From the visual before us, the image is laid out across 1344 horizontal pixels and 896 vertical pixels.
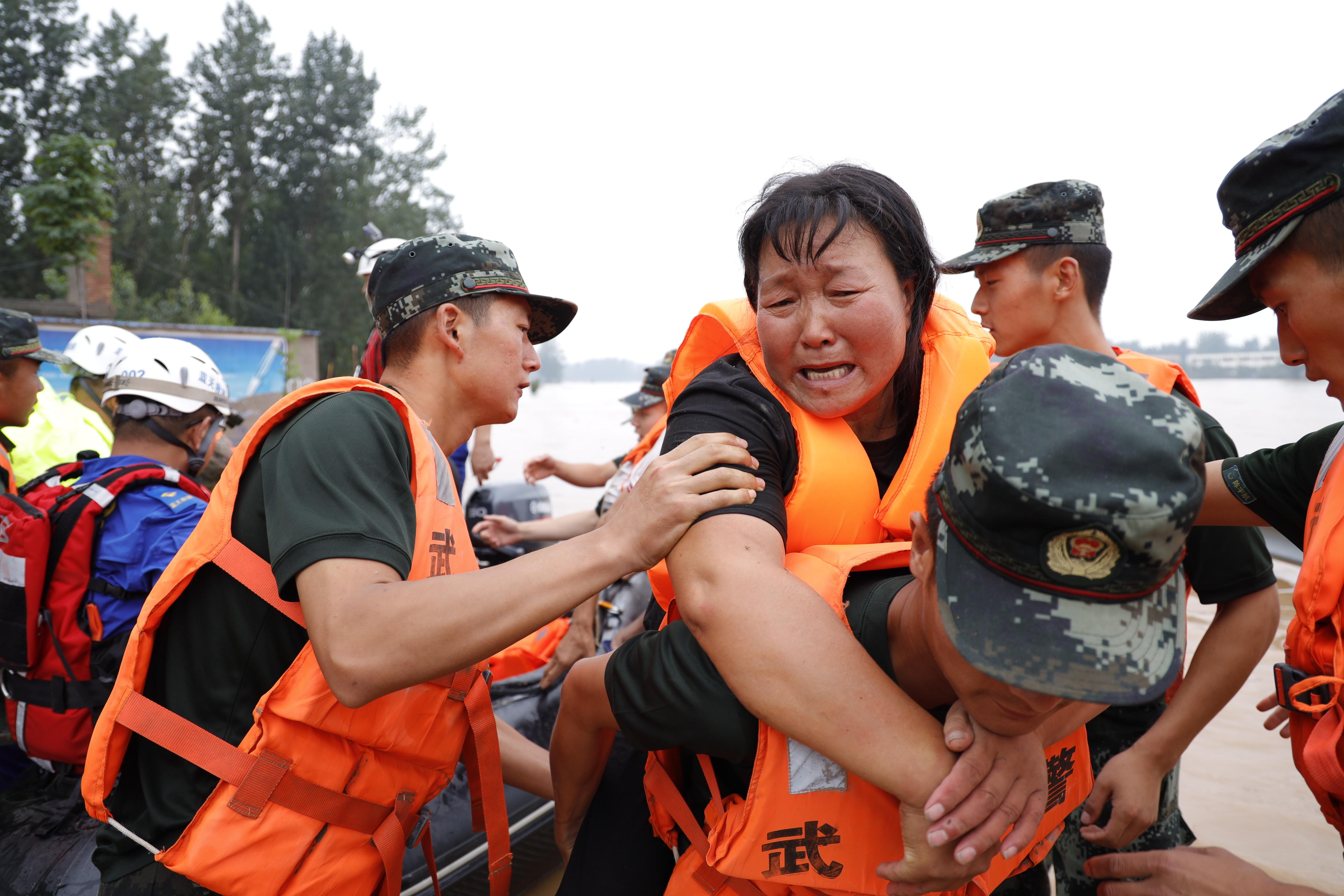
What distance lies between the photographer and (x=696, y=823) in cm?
157

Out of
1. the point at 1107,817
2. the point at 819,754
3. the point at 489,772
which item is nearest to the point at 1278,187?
the point at 819,754

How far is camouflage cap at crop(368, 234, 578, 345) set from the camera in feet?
6.55

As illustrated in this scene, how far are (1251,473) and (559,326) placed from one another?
181cm

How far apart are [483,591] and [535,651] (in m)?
2.68

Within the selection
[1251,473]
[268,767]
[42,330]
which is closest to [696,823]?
[268,767]

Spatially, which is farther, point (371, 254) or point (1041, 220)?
point (371, 254)

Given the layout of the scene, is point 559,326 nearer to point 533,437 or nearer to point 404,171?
point 533,437

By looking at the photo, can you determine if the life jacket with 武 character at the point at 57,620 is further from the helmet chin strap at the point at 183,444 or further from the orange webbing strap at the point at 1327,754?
the orange webbing strap at the point at 1327,754

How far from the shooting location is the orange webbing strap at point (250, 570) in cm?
157

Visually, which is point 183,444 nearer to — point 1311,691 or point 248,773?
point 248,773

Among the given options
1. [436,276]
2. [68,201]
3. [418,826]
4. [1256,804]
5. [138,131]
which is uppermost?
[138,131]

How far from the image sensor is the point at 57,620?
2574 millimetres

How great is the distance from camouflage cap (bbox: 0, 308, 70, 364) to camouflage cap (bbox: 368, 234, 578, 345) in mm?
2422

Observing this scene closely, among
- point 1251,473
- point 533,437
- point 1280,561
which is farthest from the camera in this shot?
point 533,437
